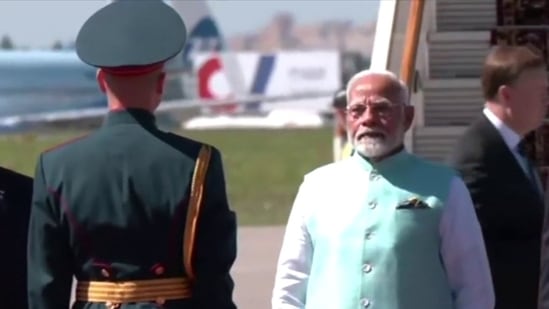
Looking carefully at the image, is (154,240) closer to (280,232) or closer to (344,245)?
(344,245)

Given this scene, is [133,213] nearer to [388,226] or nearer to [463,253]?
[388,226]

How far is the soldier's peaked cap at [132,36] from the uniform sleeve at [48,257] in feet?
1.18

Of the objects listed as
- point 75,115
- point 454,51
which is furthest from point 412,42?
point 75,115

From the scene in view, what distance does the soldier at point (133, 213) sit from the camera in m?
4.10

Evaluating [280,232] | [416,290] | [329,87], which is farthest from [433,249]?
[329,87]

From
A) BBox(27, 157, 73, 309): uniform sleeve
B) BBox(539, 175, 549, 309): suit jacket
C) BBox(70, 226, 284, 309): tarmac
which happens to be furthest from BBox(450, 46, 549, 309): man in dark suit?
BBox(70, 226, 284, 309): tarmac

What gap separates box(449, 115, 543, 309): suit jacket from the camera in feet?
16.9

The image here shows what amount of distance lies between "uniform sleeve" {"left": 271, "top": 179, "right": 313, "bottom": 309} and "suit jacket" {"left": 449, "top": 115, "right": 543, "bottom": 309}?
732 millimetres

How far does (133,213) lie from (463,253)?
0.95m

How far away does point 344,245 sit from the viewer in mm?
4551

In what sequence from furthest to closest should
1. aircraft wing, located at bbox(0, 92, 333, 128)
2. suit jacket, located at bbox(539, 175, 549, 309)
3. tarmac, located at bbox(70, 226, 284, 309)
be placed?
aircraft wing, located at bbox(0, 92, 333, 128)
tarmac, located at bbox(70, 226, 284, 309)
suit jacket, located at bbox(539, 175, 549, 309)

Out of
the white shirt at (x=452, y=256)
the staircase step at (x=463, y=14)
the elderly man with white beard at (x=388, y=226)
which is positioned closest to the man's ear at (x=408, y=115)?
the elderly man with white beard at (x=388, y=226)

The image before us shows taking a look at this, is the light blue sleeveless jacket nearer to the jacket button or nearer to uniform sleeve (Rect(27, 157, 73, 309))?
the jacket button

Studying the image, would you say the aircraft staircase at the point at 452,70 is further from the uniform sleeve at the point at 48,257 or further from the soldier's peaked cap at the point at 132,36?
the uniform sleeve at the point at 48,257
